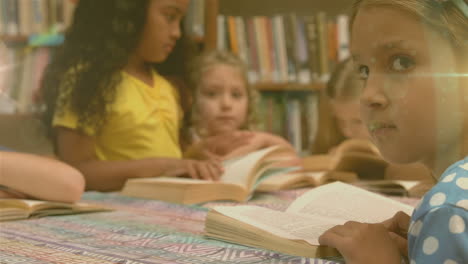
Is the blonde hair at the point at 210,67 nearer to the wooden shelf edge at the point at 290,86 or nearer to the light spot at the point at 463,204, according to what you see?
the wooden shelf edge at the point at 290,86

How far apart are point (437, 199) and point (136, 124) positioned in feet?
3.34

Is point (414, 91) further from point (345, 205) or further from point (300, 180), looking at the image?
point (300, 180)

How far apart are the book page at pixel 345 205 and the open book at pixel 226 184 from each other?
227mm

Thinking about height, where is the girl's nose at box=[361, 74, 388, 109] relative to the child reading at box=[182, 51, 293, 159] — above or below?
above

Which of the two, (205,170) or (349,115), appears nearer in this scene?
(205,170)

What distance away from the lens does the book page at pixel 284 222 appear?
0.48 metres

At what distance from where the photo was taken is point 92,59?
3.97ft

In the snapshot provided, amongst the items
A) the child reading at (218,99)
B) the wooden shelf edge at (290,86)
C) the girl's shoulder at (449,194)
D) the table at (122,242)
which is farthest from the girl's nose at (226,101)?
the girl's shoulder at (449,194)

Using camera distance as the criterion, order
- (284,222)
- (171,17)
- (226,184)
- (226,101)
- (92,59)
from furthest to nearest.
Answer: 1. (226,101)
2. (171,17)
3. (92,59)
4. (226,184)
5. (284,222)

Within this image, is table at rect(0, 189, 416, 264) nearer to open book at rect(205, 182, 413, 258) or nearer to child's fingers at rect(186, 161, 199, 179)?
open book at rect(205, 182, 413, 258)

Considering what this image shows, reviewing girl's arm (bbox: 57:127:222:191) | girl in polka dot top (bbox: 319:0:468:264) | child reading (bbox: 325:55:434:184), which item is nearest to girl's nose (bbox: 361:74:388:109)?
girl in polka dot top (bbox: 319:0:468:264)

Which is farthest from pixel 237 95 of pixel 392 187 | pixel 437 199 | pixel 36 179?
pixel 437 199

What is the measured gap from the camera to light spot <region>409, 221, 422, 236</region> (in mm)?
340

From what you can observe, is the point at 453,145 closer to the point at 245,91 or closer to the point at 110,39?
the point at 110,39
